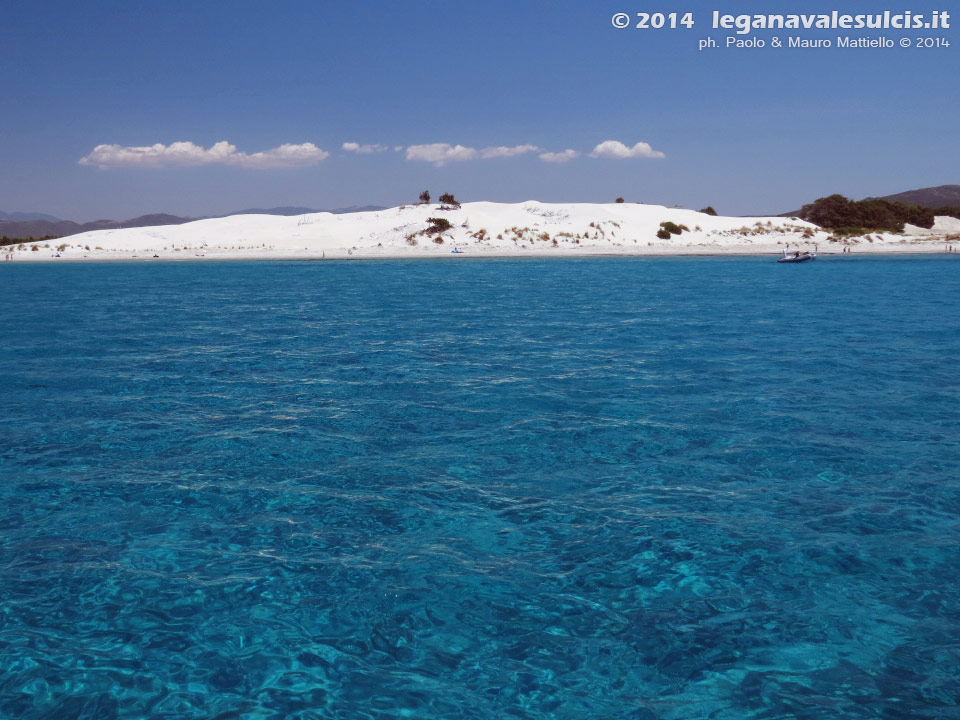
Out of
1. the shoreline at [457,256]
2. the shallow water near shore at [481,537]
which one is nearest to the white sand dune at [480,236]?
the shoreline at [457,256]

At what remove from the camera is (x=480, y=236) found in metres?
109

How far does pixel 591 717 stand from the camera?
18.2 ft

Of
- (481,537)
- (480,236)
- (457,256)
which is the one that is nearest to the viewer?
(481,537)

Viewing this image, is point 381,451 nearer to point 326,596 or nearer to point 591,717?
point 326,596

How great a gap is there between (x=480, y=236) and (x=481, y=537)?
102364 millimetres

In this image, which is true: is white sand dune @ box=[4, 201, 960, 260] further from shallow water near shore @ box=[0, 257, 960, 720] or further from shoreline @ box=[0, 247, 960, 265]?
shallow water near shore @ box=[0, 257, 960, 720]

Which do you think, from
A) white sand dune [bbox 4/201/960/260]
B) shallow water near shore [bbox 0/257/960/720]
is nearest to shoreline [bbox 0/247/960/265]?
white sand dune [bbox 4/201/960/260]

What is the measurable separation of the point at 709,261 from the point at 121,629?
81.8 metres

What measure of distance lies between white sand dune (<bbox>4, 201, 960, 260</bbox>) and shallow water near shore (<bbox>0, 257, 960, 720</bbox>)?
7809 cm

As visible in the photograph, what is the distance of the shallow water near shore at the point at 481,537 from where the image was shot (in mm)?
→ 5945

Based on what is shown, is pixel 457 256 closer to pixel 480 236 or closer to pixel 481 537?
pixel 480 236

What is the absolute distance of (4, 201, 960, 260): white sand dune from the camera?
95875 millimetres

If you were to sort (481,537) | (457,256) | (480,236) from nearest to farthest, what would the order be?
(481,537) → (457,256) → (480,236)

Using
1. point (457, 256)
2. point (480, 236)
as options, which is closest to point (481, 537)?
point (457, 256)
